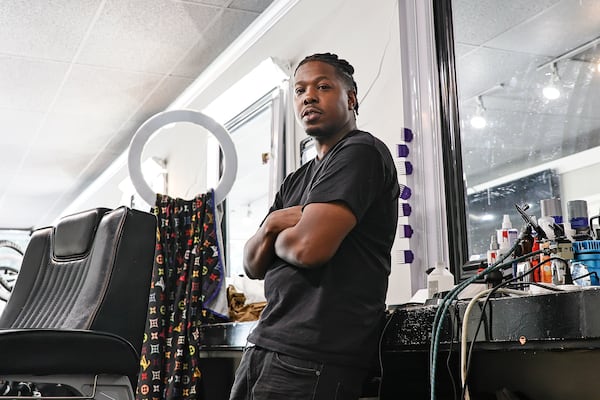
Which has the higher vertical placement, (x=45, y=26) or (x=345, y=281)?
(x=45, y=26)

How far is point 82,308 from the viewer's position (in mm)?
2020

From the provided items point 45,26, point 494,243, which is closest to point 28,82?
point 45,26

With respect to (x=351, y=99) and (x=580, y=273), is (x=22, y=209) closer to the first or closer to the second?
(x=351, y=99)

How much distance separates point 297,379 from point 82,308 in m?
0.82

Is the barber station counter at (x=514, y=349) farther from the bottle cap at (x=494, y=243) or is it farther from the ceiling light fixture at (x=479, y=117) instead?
the ceiling light fixture at (x=479, y=117)

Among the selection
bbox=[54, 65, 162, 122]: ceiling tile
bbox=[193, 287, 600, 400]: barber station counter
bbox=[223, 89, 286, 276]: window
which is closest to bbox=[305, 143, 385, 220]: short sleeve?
bbox=[193, 287, 600, 400]: barber station counter

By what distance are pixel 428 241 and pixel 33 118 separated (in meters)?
3.93

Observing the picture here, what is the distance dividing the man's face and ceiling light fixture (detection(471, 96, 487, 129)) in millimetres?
552

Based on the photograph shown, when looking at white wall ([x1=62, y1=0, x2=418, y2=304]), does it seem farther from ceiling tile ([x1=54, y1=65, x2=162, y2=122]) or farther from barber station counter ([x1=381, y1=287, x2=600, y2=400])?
barber station counter ([x1=381, y1=287, x2=600, y2=400])

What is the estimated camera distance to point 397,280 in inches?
103

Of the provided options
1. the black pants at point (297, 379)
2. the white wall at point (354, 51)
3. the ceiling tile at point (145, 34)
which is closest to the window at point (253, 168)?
the white wall at point (354, 51)

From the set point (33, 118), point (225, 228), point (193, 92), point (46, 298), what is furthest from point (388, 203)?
point (33, 118)

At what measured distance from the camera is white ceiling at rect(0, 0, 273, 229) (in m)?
3.89

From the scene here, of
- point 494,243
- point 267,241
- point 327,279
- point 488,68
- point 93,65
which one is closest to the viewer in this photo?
point 327,279
